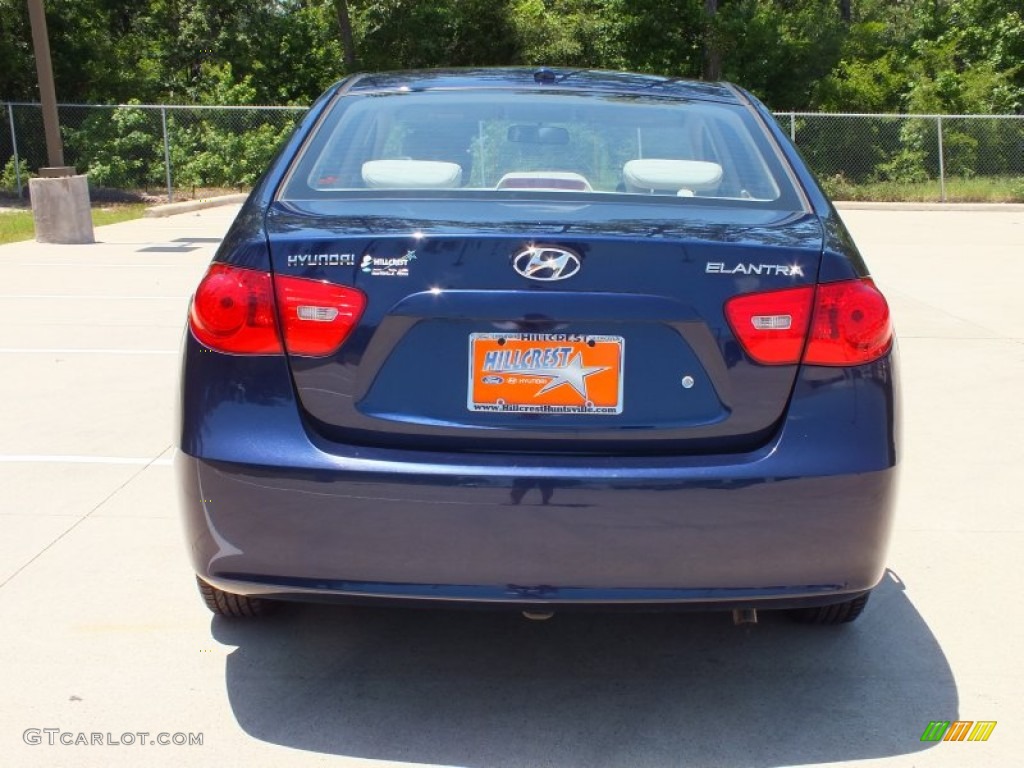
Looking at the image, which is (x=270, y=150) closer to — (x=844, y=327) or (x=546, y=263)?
(x=546, y=263)

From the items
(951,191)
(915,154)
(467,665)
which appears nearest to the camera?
(467,665)

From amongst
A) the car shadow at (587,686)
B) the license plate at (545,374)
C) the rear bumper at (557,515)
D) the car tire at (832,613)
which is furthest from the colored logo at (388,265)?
the car tire at (832,613)

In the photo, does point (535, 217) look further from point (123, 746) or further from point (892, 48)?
point (892, 48)

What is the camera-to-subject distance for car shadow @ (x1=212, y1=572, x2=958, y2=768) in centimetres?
307

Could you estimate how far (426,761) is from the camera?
297 centimetres

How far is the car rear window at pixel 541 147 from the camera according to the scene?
3463mm

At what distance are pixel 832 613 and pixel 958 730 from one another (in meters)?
0.59

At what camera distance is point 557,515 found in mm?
2785

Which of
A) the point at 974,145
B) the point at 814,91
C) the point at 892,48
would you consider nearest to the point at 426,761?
the point at 974,145

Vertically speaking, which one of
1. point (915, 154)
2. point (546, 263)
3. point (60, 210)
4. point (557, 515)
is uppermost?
point (546, 263)

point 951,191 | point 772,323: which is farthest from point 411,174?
point 951,191

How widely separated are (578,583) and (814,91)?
102ft

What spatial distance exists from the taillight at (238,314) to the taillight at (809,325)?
108cm

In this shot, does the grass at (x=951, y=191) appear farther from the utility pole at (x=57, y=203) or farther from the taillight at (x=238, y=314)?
the taillight at (x=238, y=314)
